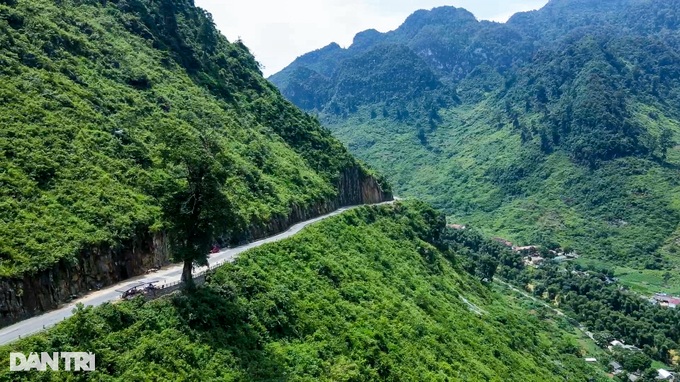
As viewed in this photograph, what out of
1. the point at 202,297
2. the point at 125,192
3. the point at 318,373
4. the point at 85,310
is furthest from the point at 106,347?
the point at 125,192

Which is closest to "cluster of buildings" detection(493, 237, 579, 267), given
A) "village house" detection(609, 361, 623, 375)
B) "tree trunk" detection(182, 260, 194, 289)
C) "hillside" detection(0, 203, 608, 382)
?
"village house" detection(609, 361, 623, 375)

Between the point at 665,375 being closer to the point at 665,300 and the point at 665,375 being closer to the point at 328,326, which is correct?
the point at 665,300

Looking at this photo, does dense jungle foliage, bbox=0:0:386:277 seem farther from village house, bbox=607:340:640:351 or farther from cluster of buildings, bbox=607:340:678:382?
village house, bbox=607:340:640:351

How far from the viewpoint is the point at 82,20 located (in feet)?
185

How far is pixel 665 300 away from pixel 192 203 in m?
103

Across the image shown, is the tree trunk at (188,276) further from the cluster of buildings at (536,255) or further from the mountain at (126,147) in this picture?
the cluster of buildings at (536,255)

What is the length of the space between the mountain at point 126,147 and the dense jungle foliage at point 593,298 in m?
41.8

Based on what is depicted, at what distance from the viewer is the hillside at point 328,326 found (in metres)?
25.4

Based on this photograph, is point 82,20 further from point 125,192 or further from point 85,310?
point 85,310

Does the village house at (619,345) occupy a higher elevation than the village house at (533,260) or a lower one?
lower

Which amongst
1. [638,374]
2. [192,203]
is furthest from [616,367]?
[192,203]

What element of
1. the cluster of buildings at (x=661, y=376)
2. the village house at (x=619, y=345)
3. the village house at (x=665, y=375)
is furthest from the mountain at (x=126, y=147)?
the village house at (x=665, y=375)

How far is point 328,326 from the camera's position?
36.7m

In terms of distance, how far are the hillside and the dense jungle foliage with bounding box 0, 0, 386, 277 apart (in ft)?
16.7
